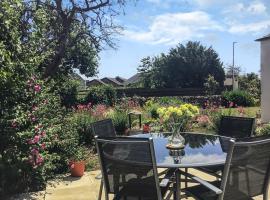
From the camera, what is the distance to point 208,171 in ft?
14.8

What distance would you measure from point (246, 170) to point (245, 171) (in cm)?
1

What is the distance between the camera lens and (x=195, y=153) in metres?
4.13

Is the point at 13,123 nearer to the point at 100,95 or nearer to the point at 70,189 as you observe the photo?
the point at 70,189

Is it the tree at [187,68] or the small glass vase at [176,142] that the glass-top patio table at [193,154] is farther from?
the tree at [187,68]

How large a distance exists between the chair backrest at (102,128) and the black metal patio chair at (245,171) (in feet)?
5.96

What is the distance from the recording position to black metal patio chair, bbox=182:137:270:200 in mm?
3088

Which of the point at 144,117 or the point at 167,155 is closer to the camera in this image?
the point at 167,155

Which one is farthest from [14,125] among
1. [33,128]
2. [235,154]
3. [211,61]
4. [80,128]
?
[211,61]

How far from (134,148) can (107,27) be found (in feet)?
42.2

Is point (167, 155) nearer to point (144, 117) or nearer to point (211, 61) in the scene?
point (144, 117)

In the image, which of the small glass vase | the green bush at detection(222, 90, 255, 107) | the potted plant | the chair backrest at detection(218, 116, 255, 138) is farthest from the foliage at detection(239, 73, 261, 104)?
the small glass vase

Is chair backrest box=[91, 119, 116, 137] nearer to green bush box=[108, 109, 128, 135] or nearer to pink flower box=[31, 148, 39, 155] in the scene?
pink flower box=[31, 148, 39, 155]

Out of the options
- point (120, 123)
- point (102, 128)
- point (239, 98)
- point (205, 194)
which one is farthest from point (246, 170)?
point (239, 98)

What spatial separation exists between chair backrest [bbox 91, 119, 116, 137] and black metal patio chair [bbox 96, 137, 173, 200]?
138cm
